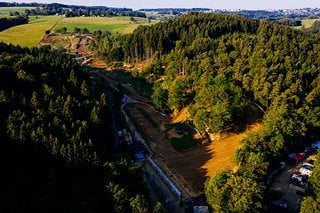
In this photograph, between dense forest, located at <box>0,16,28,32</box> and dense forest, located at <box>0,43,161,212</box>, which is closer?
dense forest, located at <box>0,43,161,212</box>

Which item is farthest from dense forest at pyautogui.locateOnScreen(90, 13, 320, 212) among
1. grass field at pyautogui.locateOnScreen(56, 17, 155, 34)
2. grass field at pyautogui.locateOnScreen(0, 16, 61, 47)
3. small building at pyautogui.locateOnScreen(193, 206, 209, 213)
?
grass field at pyautogui.locateOnScreen(56, 17, 155, 34)

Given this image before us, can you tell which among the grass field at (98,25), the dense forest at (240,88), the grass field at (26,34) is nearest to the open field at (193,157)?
the dense forest at (240,88)

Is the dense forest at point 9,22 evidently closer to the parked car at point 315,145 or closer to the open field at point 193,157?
the open field at point 193,157

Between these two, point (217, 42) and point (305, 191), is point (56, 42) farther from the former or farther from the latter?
point (305, 191)

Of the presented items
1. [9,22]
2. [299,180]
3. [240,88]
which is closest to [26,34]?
[9,22]

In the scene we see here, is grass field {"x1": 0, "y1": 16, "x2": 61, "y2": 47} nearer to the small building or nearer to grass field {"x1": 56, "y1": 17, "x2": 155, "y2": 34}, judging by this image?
grass field {"x1": 56, "y1": 17, "x2": 155, "y2": 34}
